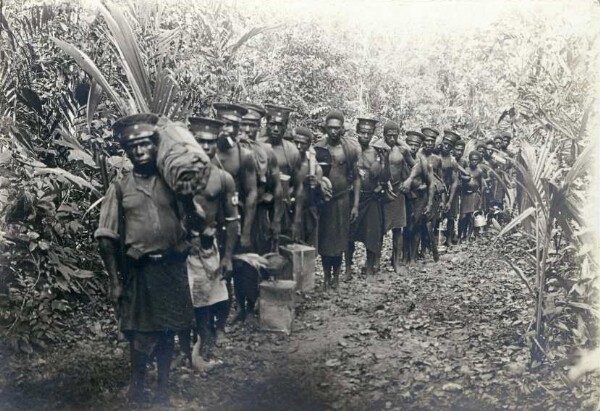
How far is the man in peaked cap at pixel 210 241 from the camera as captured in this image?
4.29 meters

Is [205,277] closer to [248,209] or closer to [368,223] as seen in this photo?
[248,209]

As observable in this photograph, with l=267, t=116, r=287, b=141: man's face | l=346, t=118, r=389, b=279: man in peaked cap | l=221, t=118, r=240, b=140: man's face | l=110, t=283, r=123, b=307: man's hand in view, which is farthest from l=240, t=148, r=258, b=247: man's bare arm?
l=346, t=118, r=389, b=279: man in peaked cap

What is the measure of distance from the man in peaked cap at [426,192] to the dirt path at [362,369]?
7.98 ft

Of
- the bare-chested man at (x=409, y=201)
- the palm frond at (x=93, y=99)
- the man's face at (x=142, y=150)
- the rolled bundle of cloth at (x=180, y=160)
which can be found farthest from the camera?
the bare-chested man at (x=409, y=201)

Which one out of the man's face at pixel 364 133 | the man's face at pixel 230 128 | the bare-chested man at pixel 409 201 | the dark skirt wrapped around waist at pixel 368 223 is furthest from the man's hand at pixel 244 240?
the bare-chested man at pixel 409 201

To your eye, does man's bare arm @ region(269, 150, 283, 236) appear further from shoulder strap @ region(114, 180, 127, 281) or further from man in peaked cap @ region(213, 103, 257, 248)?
shoulder strap @ region(114, 180, 127, 281)

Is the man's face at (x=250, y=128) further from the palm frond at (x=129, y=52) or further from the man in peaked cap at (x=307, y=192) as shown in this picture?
the palm frond at (x=129, y=52)

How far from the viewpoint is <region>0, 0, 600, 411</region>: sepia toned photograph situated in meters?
4.03

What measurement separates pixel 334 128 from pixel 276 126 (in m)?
0.85

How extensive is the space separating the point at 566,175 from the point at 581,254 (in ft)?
1.85

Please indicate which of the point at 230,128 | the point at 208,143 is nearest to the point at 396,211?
the point at 230,128

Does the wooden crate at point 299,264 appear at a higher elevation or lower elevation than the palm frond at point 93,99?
lower

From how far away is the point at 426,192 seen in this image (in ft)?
24.6

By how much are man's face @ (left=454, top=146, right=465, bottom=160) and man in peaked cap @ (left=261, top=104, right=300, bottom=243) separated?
1.74m
